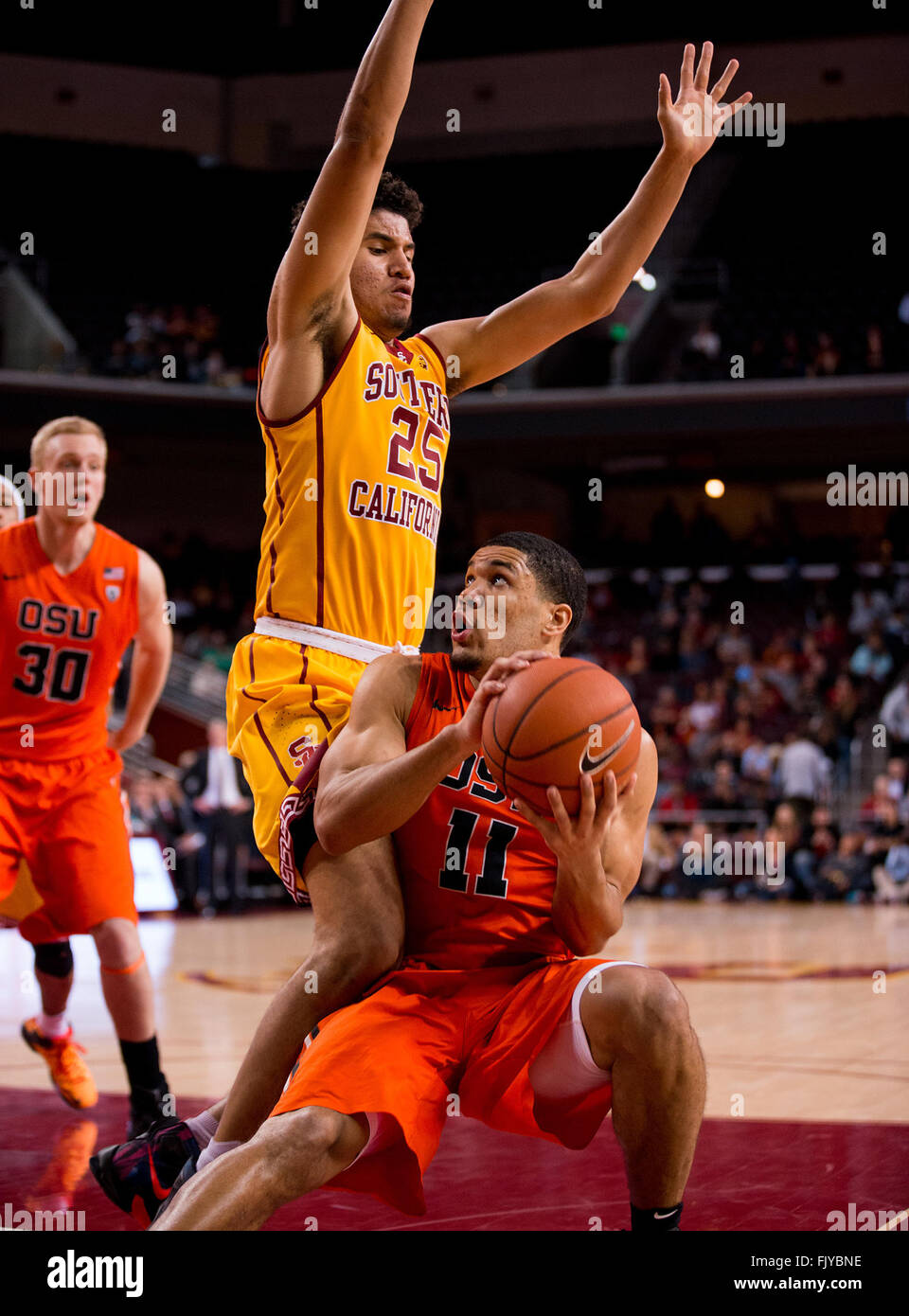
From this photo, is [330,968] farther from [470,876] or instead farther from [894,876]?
[894,876]

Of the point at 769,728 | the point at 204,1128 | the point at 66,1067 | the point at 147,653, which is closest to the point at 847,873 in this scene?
the point at 769,728

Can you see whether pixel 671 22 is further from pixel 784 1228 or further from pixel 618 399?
pixel 784 1228

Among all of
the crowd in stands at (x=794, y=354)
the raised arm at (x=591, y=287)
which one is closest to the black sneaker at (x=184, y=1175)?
the raised arm at (x=591, y=287)

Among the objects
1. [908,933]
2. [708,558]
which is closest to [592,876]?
[908,933]

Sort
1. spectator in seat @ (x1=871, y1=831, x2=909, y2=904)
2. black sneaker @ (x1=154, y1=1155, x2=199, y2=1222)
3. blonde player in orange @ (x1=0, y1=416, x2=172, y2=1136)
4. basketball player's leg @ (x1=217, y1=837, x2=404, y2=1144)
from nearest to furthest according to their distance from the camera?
basketball player's leg @ (x1=217, y1=837, x2=404, y2=1144) < black sneaker @ (x1=154, y1=1155, x2=199, y2=1222) < blonde player in orange @ (x1=0, y1=416, x2=172, y2=1136) < spectator in seat @ (x1=871, y1=831, x2=909, y2=904)

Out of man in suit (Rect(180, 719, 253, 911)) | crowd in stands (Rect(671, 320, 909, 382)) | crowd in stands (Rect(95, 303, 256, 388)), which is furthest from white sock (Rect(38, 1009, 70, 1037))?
crowd in stands (Rect(671, 320, 909, 382))

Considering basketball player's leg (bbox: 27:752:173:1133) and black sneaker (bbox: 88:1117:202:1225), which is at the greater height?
basketball player's leg (bbox: 27:752:173:1133)

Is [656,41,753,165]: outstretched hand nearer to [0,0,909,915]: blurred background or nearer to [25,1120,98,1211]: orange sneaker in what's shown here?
[25,1120,98,1211]: orange sneaker

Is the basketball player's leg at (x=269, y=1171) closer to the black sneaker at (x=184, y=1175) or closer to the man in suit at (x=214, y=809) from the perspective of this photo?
the black sneaker at (x=184, y=1175)

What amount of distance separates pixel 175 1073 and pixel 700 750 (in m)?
12.4

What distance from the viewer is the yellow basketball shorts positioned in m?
3.48

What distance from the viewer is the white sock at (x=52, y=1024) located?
17.5ft

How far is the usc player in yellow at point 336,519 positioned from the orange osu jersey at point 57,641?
1.62 m

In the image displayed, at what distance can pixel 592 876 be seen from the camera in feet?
9.82
